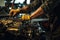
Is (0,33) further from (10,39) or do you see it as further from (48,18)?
(48,18)

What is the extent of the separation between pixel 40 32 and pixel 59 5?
1.26ft

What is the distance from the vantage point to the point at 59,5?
164cm

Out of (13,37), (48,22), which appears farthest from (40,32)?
(13,37)

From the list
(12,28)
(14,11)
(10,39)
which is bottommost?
(10,39)

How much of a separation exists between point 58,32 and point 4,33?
536mm

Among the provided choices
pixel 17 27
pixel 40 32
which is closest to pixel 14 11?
pixel 17 27

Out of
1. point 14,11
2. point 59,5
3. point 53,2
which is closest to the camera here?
point 53,2

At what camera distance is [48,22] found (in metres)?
1.79

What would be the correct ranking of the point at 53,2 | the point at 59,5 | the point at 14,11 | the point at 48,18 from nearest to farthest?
1. the point at 53,2
2. the point at 59,5
3. the point at 48,18
4. the point at 14,11

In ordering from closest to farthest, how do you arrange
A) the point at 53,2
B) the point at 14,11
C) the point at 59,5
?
the point at 53,2 < the point at 59,5 < the point at 14,11

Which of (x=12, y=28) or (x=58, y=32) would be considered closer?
(x=58, y=32)

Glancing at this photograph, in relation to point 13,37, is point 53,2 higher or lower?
higher

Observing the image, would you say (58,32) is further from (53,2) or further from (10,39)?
(10,39)

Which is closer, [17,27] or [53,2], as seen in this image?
[53,2]
